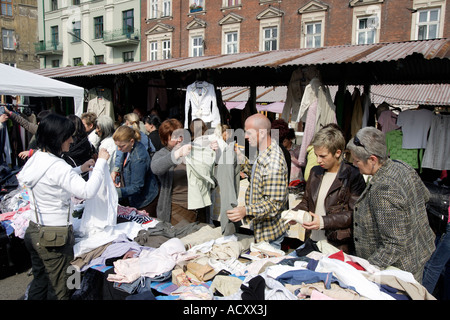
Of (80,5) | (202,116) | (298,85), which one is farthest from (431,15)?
(80,5)

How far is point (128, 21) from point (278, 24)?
42.4ft

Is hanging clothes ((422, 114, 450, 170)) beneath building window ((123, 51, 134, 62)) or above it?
beneath

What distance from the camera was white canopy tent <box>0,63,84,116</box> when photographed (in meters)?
5.64

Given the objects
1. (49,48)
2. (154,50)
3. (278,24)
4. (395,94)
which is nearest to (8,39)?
(49,48)

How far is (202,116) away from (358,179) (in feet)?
14.4

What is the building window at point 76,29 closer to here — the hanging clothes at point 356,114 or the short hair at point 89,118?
the short hair at point 89,118

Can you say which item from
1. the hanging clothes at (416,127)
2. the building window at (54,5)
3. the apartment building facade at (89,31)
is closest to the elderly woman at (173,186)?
the hanging clothes at (416,127)

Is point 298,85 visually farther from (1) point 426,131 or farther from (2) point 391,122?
(1) point 426,131

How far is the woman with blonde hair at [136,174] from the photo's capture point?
364 centimetres

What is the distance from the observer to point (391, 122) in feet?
20.5

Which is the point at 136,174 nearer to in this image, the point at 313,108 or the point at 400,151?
the point at 313,108

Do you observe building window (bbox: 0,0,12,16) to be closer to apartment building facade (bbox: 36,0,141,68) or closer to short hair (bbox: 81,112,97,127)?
apartment building facade (bbox: 36,0,141,68)

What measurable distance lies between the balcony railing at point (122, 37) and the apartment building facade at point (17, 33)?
55.4 ft

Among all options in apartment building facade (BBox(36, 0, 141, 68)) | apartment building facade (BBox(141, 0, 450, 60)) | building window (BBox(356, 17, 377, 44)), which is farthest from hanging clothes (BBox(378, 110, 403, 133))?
apartment building facade (BBox(36, 0, 141, 68))
